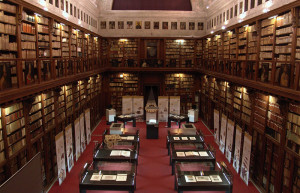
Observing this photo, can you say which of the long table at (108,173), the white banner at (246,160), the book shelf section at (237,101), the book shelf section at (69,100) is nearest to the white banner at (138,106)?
Answer: the book shelf section at (69,100)

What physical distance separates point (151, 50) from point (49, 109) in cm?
1058

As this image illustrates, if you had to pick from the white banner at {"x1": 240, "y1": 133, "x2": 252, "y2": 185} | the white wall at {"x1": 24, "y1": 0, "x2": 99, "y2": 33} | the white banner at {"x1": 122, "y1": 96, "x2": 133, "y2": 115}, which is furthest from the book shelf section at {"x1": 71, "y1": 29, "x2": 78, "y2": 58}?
the white banner at {"x1": 240, "y1": 133, "x2": 252, "y2": 185}

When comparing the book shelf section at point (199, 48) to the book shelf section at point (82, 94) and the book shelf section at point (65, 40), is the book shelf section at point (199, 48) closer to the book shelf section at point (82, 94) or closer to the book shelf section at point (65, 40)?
the book shelf section at point (82, 94)

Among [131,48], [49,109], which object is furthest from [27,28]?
[131,48]

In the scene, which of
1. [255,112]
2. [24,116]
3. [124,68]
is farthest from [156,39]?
[24,116]

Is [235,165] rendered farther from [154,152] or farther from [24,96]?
[24,96]

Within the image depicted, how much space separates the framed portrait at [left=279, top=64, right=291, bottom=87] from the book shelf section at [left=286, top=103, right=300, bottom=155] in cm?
57

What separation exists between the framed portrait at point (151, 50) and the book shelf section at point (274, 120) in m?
11.1

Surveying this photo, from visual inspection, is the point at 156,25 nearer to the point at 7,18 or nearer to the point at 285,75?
the point at 7,18

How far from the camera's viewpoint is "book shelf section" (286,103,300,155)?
5.86 m

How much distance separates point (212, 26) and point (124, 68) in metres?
6.03

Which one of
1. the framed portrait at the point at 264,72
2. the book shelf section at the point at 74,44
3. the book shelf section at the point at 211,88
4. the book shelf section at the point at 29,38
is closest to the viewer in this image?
the book shelf section at the point at 29,38

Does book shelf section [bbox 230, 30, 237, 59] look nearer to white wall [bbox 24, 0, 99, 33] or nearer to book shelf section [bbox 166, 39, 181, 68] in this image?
book shelf section [bbox 166, 39, 181, 68]

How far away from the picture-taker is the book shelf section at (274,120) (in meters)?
6.60
